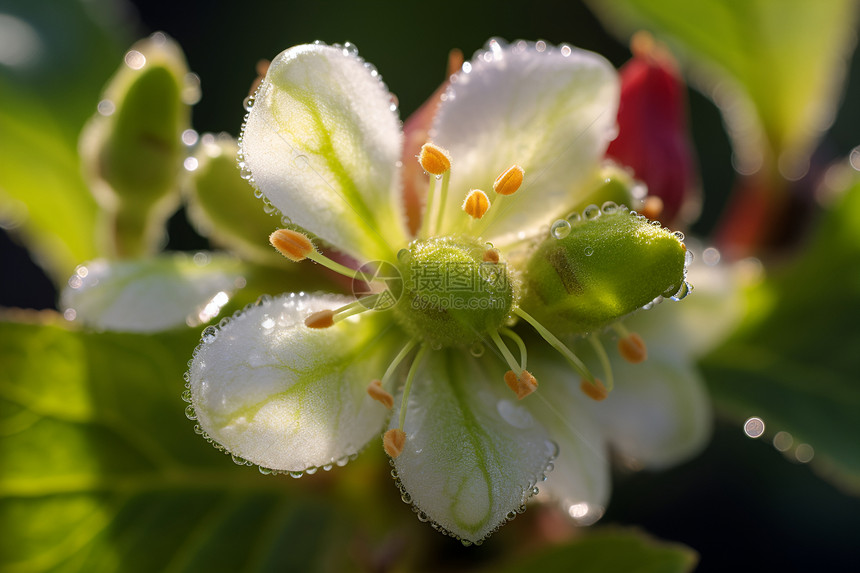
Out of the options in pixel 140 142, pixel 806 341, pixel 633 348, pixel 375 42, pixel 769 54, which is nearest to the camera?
pixel 633 348

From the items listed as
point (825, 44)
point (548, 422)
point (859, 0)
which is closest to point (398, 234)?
point (548, 422)

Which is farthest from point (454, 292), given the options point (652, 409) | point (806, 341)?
point (806, 341)

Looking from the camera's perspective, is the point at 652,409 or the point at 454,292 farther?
the point at 652,409

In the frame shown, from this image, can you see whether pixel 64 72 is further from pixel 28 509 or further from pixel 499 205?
pixel 499 205

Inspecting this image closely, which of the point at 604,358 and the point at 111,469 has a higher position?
the point at 604,358

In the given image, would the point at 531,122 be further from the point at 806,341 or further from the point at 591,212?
the point at 806,341

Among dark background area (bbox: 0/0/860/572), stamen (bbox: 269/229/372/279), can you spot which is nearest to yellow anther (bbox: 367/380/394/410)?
stamen (bbox: 269/229/372/279)

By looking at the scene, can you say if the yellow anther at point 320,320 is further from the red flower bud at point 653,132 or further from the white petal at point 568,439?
the red flower bud at point 653,132
